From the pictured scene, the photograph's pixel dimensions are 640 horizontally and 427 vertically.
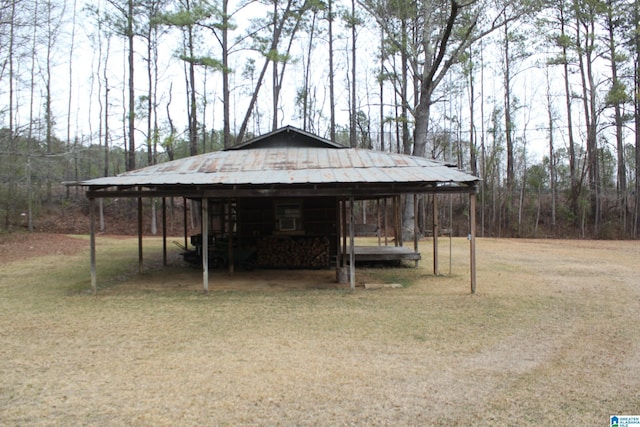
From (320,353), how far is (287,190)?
4.20 meters

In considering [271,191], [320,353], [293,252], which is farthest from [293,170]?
[320,353]

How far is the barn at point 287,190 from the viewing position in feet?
28.6

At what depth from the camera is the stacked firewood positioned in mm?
12758

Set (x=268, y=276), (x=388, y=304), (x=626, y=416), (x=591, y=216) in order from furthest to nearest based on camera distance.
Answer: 1. (x=591, y=216)
2. (x=268, y=276)
3. (x=388, y=304)
4. (x=626, y=416)

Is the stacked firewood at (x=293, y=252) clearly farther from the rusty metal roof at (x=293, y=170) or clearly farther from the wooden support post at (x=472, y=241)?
the wooden support post at (x=472, y=241)

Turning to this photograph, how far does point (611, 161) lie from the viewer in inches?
1101

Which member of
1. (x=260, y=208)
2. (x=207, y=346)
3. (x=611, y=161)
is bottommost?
(x=207, y=346)

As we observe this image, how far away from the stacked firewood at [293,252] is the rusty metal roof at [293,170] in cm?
261

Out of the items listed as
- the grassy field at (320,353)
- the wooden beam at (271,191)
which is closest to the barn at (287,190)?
the wooden beam at (271,191)

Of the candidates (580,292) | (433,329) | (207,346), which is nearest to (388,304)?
(433,329)

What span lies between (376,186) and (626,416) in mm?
6135

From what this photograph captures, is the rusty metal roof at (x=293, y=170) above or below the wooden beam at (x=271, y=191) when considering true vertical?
above

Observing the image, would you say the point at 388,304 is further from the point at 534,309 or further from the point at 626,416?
the point at 626,416

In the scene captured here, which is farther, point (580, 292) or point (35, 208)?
point (35, 208)
